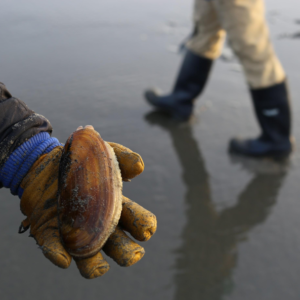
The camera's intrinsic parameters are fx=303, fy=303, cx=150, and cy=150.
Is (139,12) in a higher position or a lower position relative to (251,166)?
higher

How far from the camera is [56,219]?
139 cm

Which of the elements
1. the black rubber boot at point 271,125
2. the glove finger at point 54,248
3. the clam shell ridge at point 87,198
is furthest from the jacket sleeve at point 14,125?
the black rubber boot at point 271,125

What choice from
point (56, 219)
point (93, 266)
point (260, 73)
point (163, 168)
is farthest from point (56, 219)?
point (260, 73)

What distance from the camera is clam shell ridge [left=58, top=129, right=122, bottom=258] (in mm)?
1262

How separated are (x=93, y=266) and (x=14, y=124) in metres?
0.81

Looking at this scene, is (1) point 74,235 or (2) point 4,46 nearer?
(1) point 74,235

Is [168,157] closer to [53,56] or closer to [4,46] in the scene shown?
[53,56]

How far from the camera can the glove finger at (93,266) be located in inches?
49.4

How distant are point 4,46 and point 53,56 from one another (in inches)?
32.8

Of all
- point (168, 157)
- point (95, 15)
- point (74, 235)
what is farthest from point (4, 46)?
point (74, 235)

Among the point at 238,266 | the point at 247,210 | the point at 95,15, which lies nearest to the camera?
the point at 238,266

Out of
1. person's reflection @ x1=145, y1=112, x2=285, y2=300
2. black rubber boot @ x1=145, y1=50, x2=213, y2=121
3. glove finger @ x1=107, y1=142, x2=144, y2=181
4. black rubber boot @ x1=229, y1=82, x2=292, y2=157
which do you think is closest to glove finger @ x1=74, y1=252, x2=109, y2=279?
glove finger @ x1=107, y1=142, x2=144, y2=181

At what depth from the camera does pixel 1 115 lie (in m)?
1.52

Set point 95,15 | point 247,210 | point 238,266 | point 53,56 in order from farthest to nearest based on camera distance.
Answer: point 95,15 → point 53,56 → point 247,210 → point 238,266
